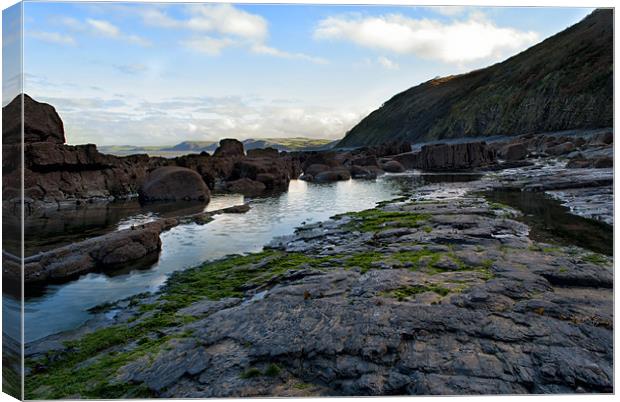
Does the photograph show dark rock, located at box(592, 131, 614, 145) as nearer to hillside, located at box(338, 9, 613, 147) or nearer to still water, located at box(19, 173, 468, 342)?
hillside, located at box(338, 9, 613, 147)

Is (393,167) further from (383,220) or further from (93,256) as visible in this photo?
(93,256)

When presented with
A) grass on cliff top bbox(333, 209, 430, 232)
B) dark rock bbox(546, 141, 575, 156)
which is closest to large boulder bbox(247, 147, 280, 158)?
dark rock bbox(546, 141, 575, 156)

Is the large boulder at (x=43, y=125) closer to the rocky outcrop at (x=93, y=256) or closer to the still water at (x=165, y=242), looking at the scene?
the rocky outcrop at (x=93, y=256)

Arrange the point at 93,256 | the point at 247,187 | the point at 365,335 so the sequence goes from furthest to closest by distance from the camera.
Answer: the point at 247,187 → the point at 93,256 → the point at 365,335

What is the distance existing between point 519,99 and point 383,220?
79330 mm

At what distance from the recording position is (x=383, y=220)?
15.1 meters

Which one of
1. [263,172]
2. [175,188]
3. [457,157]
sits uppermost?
[457,157]

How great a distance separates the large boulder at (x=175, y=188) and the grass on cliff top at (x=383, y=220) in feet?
40.2

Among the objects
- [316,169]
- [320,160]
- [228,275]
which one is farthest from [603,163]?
[320,160]

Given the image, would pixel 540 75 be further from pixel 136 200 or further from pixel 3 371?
pixel 3 371

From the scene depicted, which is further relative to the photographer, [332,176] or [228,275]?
[332,176]

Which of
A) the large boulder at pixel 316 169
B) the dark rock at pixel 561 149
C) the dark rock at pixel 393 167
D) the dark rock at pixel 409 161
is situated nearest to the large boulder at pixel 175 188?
the large boulder at pixel 316 169

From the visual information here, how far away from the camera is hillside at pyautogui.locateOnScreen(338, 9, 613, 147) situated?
4181 cm

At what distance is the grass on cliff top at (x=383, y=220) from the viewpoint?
13727 mm
